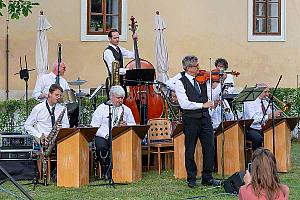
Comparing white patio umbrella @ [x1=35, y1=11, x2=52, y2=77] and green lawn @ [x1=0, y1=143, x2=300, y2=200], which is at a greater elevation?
white patio umbrella @ [x1=35, y1=11, x2=52, y2=77]

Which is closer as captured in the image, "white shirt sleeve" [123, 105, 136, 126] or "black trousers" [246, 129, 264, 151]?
"white shirt sleeve" [123, 105, 136, 126]

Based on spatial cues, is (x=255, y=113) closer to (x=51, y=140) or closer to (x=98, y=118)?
(x=98, y=118)

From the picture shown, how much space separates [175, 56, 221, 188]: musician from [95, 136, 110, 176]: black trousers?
1.35m

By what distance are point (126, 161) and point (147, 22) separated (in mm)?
8029

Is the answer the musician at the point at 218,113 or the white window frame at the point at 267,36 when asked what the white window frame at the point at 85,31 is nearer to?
the white window frame at the point at 267,36

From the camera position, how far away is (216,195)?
10.0 metres

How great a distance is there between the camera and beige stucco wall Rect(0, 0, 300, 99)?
18.5m

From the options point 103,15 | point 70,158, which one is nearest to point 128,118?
point 70,158

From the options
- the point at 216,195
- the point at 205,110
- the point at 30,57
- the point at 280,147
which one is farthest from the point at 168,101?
the point at 30,57

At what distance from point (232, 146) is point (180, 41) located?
740 centimetres

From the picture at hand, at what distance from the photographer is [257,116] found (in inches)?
497

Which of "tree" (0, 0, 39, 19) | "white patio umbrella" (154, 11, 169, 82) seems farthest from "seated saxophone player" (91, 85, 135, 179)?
"white patio umbrella" (154, 11, 169, 82)

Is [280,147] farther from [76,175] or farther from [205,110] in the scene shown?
[76,175]

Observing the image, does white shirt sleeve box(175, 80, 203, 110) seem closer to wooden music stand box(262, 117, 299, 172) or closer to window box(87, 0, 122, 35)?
wooden music stand box(262, 117, 299, 172)
